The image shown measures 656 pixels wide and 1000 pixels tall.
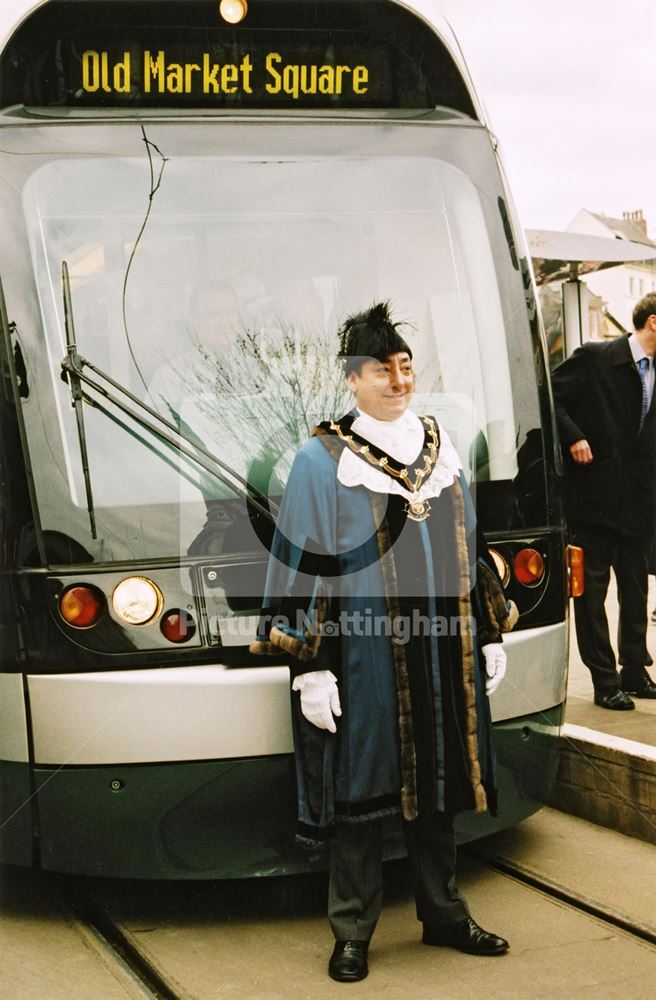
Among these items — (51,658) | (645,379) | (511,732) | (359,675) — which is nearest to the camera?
(359,675)

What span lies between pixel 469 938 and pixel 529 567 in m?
1.25

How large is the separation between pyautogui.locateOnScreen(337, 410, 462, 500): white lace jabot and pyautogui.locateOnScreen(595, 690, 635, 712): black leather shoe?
8.92ft

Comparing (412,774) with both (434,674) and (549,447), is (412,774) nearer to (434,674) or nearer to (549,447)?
(434,674)

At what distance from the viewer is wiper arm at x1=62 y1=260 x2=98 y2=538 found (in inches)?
171

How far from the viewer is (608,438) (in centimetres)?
656

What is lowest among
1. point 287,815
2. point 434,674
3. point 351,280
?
point 287,815

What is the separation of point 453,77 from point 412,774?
238 cm

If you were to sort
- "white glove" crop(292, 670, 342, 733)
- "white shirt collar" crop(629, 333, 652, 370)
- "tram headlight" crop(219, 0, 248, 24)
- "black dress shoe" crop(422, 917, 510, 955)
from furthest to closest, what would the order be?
"white shirt collar" crop(629, 333, 652, 370) < "tram headlight" crop(219, 0, 248, 24) < "black dress shoe" crop(422, 917, 510, 955) < "white glove" crop(292, 670, 342, 733)

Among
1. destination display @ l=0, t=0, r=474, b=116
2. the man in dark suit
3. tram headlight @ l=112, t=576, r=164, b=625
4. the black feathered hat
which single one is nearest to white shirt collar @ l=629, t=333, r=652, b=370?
the man in dark suit

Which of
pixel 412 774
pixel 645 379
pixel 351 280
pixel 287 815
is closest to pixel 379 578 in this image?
pixel 412 774

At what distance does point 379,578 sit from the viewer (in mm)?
3990

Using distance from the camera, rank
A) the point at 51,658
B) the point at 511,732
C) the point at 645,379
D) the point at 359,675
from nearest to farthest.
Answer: the point at 359,675, the point at 51,658, the point at 511,732, the point at 645,379

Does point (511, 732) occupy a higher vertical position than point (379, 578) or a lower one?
lower

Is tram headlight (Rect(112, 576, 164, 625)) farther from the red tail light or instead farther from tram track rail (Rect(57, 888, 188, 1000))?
tram track rail (Rect(57, 888, 188, 1000))
